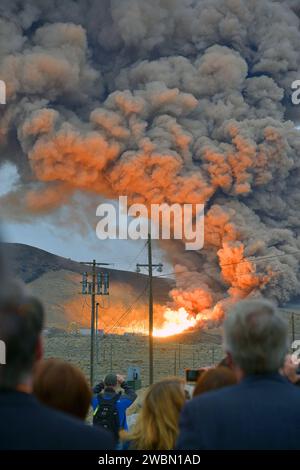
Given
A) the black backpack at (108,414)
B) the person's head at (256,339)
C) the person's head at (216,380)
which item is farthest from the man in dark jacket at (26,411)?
the black backpack at (108,414)

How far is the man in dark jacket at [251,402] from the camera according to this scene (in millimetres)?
2520

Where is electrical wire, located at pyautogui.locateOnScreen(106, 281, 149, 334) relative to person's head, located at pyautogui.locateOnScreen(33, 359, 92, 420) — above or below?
above

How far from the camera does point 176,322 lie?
50.1 m

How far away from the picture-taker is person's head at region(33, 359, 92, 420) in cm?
309

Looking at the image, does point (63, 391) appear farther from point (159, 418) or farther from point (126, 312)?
point (126, 312)

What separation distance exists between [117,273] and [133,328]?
3735 centimetres

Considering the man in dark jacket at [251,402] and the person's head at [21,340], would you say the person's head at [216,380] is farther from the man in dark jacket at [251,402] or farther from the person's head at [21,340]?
the person's head at [21,340]

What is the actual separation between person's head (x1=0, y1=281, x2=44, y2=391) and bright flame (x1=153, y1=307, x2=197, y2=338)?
47500mm

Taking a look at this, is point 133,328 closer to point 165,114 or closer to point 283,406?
point 165,114

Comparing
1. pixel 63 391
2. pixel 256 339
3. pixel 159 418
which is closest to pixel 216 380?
pixel 159 418

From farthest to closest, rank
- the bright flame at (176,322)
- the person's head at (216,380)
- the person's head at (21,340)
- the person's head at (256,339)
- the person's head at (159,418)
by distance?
1. the bright flame at (176,322)
2. the person's head at (159,418)
3. the person's head at (216,380)
4. the person's head at (256,339)
5. the person's head at (21,340)

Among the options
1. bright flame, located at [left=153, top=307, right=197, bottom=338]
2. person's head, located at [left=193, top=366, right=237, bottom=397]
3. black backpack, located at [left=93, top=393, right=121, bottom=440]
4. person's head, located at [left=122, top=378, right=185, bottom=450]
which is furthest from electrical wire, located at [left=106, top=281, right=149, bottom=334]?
person's head, located at [left=193, top=366, right=237, bottom=397]

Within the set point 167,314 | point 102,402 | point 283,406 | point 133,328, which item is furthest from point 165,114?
point 283,406

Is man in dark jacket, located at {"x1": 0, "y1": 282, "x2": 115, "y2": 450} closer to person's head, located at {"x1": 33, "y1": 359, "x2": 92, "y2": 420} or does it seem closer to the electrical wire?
person's head, located at {"x1": 33, "y1": 359, "x2": 92, "y2": 420}
